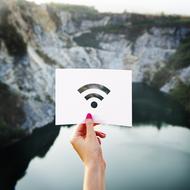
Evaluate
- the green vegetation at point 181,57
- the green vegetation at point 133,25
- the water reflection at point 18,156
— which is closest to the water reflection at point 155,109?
the green vegetation at point 181,57

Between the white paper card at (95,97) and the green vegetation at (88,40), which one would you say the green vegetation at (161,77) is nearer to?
the green vegetation at (88,40)

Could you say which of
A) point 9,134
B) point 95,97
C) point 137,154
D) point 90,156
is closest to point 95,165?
point 90,156

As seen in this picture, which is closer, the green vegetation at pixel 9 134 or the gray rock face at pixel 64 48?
the gray rock face at pixel 64 48

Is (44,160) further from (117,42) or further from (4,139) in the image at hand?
(117,42)

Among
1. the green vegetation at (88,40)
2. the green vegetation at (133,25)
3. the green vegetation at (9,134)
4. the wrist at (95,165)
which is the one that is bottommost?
the green vegetation at (9,134)

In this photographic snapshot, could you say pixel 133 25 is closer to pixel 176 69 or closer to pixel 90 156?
pixel 176 69
